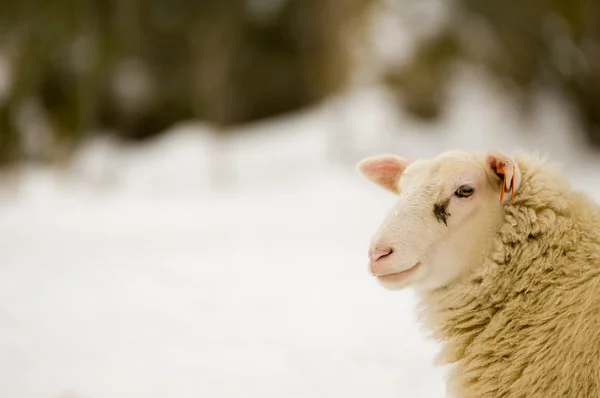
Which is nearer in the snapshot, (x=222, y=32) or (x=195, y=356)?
(x=195, y=356)

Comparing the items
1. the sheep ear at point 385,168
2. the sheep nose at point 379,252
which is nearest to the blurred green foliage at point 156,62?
the sheep ear at point 385,168

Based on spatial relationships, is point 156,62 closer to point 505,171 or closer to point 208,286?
point 208,286

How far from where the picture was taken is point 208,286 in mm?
5566

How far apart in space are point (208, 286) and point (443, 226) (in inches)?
147

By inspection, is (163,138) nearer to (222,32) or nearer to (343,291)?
(222,32)

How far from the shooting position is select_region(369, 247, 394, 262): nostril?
7.00ft

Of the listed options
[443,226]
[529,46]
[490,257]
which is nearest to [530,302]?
[490,257]

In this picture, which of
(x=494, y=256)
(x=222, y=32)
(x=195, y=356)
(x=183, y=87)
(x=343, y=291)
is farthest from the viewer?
(x=183, y=87)

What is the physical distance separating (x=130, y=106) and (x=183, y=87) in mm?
2111

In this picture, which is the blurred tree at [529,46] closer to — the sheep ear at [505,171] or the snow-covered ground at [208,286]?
the snow-covered ground at [208,286]

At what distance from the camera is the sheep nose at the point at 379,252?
2.13m

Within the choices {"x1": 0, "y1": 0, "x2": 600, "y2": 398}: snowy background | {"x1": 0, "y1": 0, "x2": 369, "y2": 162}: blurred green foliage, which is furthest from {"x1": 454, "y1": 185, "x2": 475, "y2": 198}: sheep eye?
{"x1": 0, "y1": 0, "x2": 369, "y2": 162}: blurred green foliage

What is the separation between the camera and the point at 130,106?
19.6m

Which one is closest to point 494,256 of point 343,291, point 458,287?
point 458,287
